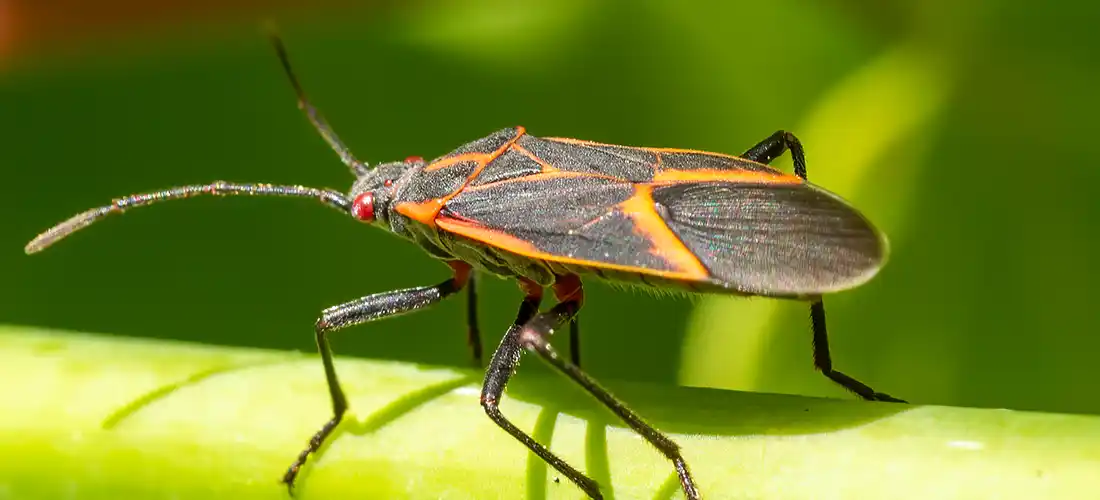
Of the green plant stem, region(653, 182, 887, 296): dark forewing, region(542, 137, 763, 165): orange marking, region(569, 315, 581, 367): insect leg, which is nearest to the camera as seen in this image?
the green plant stem

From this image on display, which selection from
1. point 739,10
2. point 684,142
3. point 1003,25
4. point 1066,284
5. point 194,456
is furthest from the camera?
point 684,142

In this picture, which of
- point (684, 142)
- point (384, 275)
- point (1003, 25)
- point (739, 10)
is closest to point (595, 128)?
point (684, 142)

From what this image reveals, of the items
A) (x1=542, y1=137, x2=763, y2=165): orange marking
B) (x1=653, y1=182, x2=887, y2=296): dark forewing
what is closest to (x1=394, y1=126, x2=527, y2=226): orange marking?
(x1=542, y1=137, x2=763, y2=165): orange marking

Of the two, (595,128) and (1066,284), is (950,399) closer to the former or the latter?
(1066,284)

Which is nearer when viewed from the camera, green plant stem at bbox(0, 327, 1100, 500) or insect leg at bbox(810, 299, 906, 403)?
green plant stem at bbox(0, 327, 1100, 500)

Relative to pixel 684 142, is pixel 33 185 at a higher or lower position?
lower

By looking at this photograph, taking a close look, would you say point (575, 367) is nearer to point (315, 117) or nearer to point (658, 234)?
point (658, 234)

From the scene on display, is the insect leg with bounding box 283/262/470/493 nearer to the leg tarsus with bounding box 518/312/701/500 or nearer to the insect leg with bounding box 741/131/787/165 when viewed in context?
the leg tarsus with bounding box 518/312/701/500

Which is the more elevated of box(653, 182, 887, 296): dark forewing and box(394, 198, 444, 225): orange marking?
box(653, 182, 887, 296): dark forewing
